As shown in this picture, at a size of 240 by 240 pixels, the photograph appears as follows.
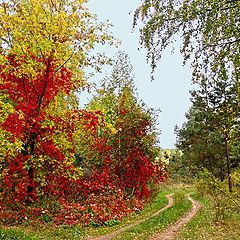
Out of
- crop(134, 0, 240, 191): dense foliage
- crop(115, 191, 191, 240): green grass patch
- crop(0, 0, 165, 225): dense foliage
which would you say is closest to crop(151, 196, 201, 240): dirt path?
crop(115, 191, 191, 240): green grass patch

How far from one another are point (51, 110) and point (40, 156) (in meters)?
2.59

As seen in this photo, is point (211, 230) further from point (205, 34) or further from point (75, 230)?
point (205, 34)

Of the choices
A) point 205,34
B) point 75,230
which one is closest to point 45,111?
point 75,230

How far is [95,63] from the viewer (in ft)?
58.6

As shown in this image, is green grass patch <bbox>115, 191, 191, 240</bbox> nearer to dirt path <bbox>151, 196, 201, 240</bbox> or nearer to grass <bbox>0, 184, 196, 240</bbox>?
grass <bbox>0, 184, 196, 240</bbox>

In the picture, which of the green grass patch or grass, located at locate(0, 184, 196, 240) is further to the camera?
the green grass patch

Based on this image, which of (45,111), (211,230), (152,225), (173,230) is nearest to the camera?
(211,230)

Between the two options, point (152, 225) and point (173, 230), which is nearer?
point (173, 230)

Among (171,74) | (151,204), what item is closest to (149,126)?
(151,204)

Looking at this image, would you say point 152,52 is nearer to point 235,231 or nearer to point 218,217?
point 235,231

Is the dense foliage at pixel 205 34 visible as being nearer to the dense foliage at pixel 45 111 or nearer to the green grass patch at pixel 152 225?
the green grass patch at pixel 152 225

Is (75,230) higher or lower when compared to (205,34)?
lower

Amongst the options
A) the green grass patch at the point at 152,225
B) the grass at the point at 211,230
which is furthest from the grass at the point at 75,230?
the grass at the point at 211,230

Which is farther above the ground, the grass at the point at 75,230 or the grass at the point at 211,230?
the grass at the point at 211,230
